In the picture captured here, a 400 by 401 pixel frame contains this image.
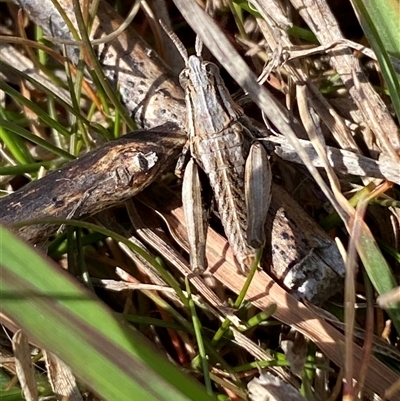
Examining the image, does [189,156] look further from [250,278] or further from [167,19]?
[167,19]

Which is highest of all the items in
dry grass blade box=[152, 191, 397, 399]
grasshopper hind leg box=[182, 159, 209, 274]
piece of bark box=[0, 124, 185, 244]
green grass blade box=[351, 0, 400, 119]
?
piece of bark box=[0, 124, 185, 244]

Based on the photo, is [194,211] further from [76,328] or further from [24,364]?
[76,328]

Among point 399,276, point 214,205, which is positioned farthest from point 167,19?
point 399,276

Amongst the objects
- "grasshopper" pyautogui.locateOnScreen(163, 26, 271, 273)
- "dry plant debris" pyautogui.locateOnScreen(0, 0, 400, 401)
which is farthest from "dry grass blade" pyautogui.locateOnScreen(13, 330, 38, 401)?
"grasshopper" pyautogui.locateOnScreen(163, 26, 271, 273)

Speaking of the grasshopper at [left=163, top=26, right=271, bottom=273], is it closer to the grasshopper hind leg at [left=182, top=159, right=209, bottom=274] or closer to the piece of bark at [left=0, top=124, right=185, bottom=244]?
the grasshopper hind leg at [left=182, top=159, right=209, bottom=274]

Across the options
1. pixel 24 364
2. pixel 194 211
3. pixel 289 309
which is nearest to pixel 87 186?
pixel 194 211

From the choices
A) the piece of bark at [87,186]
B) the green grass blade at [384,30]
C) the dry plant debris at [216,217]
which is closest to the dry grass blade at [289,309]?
the dry plant debris at [216,217]
